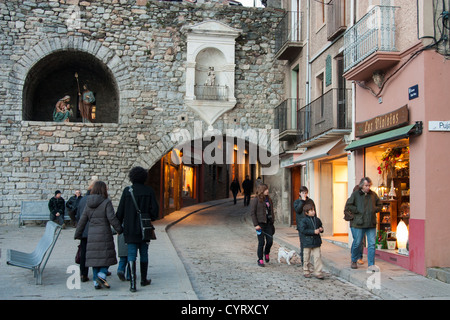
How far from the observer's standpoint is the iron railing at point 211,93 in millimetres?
17359

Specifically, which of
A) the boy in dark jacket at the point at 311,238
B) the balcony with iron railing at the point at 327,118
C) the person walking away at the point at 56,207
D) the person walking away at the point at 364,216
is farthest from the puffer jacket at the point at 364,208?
the person walking away at the point at 56,207

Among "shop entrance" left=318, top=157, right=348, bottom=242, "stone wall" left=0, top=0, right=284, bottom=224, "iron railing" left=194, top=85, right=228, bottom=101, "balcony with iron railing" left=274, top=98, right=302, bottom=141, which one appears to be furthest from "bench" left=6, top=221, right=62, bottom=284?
"iron railing" left=194, top=85, right=228, bottom=101

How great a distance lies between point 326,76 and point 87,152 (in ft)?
27.5

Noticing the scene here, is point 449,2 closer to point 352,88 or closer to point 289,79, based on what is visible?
point 352,88

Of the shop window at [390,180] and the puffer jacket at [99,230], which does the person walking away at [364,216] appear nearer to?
the shop window at [390,180]

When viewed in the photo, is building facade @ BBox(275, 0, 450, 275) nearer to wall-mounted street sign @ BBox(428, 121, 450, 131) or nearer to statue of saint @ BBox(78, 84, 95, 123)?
wall-mounted street sign @ BBox(428, 121, 450, 131)

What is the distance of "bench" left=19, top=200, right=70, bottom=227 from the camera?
15.8 m

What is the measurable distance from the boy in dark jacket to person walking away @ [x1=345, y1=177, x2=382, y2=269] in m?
0.97

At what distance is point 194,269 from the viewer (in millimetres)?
8938

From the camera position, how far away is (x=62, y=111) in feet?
56.5

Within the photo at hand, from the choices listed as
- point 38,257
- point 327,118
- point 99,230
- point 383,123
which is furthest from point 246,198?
point 99,230

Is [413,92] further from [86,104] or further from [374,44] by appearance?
[86,104]

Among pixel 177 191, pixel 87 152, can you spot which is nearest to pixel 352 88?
pixel 87 152

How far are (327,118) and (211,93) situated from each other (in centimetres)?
569
